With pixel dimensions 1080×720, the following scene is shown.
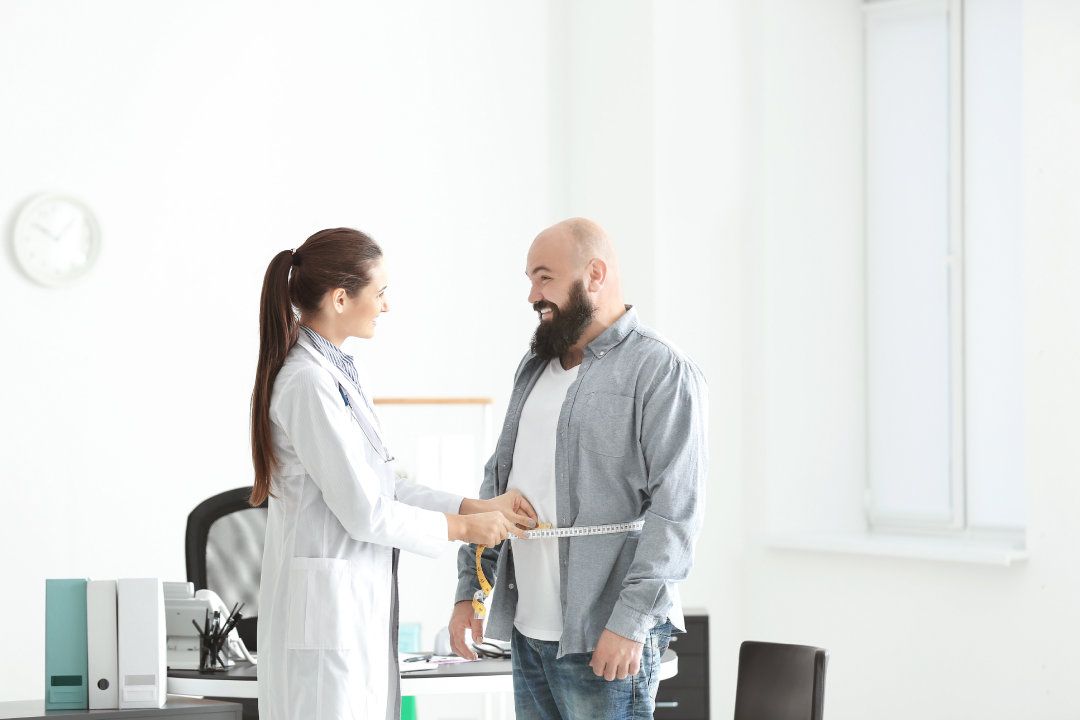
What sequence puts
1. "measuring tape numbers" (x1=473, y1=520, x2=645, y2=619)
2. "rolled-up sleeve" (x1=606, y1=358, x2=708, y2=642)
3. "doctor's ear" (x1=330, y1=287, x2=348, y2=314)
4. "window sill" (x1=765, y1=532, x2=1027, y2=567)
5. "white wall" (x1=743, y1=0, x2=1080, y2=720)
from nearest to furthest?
"rolled-up sleeve" (x1=606, y1=358, x2=708, y2=642) < "measuring tape numbers" (x1=473, y1=520, x2=645, y2=619) < "doctor's ear" (x1=330, y1=287, x2=348, y2=314) < "white wall" (x1=743, y1=0, x2=1080, y2=720) < "window sill" (x1=765, y1=532, x2=1027, y2=567)

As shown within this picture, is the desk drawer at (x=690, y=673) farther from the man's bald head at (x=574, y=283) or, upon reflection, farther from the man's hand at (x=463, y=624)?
the man's bald head at (x=574, y=283)

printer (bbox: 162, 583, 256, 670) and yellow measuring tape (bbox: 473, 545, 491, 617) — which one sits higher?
yellow measuring tape (bbox: 473, 545, 491, 617)

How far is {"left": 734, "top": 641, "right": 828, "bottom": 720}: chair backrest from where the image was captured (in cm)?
232

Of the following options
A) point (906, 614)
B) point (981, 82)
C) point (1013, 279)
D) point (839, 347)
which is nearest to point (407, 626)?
point (906, 614)

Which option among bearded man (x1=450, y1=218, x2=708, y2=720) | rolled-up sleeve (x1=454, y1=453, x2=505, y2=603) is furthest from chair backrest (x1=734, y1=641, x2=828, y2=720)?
rolled-up sleeve (x1=454, y1=453, x2=505, y2=603)

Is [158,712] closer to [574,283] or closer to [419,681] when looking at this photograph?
[419,681]

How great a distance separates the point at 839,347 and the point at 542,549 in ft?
9.73

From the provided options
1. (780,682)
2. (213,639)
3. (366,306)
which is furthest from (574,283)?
(213,639)

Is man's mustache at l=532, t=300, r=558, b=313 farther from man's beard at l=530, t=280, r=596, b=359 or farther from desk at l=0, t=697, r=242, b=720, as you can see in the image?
desk at l=0, t=697, r=242, b=720

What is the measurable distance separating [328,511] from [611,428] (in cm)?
56

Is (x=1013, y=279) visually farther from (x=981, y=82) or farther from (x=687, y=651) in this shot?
(x=687, y=651)

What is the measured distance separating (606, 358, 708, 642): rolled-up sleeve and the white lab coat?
44cm

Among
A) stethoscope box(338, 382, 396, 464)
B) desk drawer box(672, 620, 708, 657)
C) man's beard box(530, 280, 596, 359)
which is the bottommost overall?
desk drawer box(672, 620, 708, 657)

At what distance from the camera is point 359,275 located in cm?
218
